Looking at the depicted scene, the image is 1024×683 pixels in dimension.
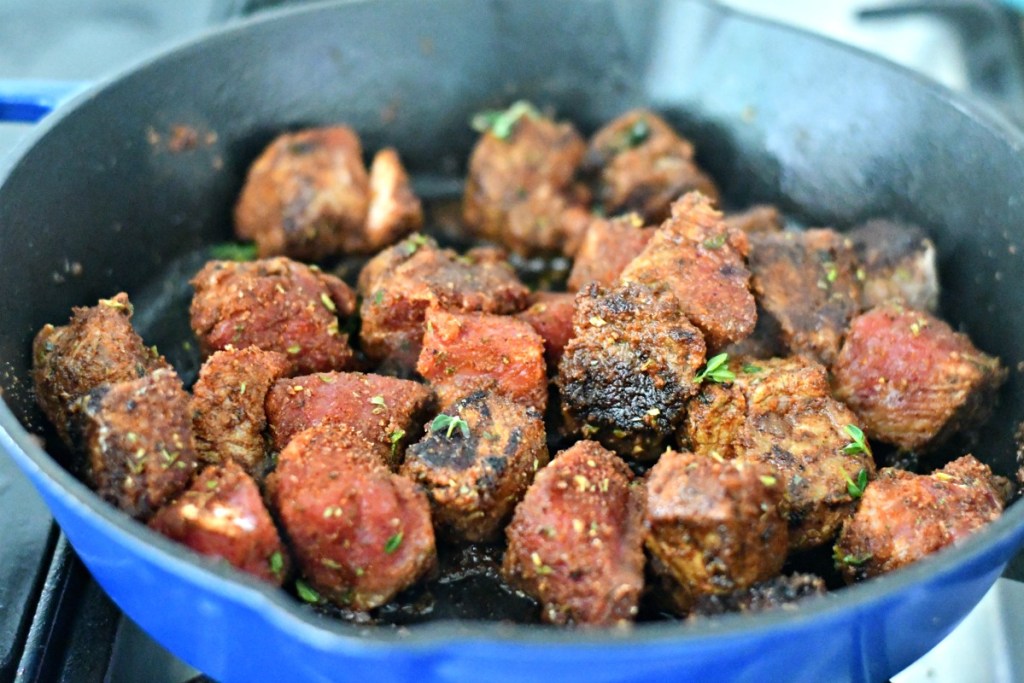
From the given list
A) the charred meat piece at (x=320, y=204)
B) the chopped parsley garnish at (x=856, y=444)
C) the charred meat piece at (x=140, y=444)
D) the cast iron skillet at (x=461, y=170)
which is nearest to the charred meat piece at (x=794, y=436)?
the chopped parsley garnish at (x=856, y=444)

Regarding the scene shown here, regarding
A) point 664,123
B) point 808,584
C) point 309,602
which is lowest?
point 309,602

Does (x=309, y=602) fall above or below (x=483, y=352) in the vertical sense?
below

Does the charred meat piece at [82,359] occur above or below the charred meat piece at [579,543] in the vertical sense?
above

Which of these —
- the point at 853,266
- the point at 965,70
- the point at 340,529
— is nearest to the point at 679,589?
the point at 340,529

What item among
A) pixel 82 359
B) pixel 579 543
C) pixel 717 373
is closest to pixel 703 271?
pixel 717 373

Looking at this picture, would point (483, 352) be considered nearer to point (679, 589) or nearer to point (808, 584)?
point (679, 589)

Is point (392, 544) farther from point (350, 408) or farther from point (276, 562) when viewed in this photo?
point (350, 408)

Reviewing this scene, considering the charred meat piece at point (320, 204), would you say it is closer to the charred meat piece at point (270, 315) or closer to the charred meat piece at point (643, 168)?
Result: the charred meat piece at point (270, 315)
